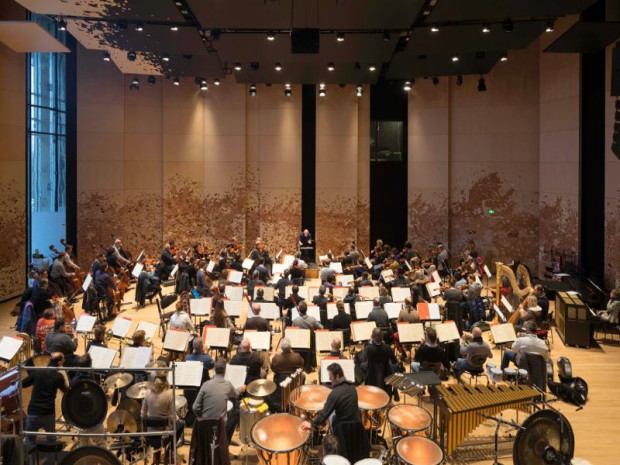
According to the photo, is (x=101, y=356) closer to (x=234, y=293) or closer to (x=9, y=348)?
(x=9, y=348)

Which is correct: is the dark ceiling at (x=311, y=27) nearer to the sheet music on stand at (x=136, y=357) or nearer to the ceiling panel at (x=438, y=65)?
the ceiling panel at (x=438, y=65)

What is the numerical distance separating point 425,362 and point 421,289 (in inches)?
228

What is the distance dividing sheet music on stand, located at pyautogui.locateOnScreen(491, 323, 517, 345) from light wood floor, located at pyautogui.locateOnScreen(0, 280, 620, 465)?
117 cm

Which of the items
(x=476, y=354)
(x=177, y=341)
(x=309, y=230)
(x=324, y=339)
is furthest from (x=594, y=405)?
(x=309, y=230)

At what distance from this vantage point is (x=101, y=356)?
8109 mm

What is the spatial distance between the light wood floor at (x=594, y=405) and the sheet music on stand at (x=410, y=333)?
3.29 ft

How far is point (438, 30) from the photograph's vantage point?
1259 centimetres

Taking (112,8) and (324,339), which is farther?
(112,8)

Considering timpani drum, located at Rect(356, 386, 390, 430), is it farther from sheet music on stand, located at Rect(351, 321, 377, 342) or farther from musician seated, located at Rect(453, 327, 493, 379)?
musician seated, located at Rect(453, 327, 493, 379)

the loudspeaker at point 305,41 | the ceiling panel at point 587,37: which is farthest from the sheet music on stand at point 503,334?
the loudspeaker at point 305,41

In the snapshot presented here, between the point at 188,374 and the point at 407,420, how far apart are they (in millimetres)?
2938

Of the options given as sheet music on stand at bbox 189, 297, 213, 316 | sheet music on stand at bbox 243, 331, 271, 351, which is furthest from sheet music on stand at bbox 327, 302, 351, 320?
sheet music on stand at bbox 189, 297, 213, 316

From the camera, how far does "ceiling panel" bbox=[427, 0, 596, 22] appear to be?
1044cm

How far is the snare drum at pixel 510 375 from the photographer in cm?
843
